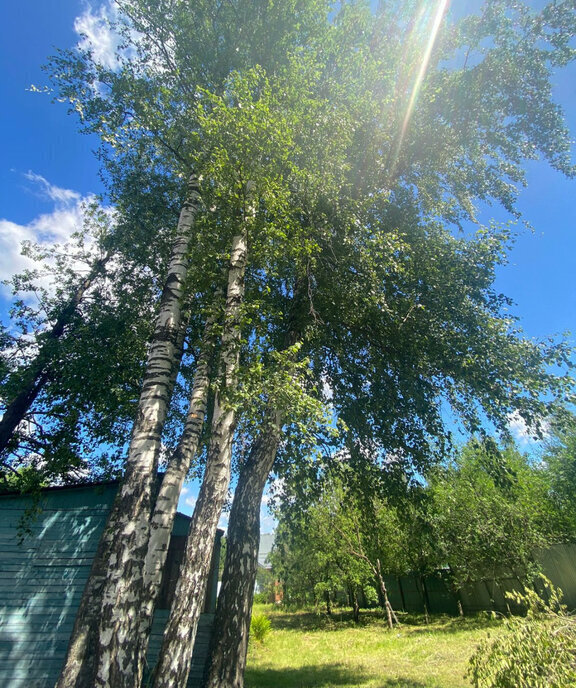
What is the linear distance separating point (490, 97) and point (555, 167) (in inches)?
102

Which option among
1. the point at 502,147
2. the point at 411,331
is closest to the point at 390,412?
the point at 411,331

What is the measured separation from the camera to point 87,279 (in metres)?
12.8

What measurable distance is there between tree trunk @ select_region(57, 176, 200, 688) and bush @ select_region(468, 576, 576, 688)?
4012 millimetres

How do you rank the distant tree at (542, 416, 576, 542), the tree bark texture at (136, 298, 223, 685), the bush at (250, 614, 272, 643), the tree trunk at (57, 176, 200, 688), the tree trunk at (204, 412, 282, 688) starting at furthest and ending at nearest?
the distant tree at (542, 416, 576, 542)
the bush at (250, 614, 272, 643)
the tree trunk at (204, 412, 282, 688)
the tree bark texture at (136, 298, 223, 685)
the tree trunk at (57, 176, 200, 688)

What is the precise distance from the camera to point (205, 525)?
4664mm

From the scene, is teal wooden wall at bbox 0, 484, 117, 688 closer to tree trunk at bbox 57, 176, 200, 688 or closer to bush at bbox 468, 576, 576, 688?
tree trunk at bbox 57, 176, 200, 688

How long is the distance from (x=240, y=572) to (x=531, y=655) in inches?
154

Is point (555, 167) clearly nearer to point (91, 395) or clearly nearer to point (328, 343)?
point (328, 343)

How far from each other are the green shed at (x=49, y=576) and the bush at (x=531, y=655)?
273 inches

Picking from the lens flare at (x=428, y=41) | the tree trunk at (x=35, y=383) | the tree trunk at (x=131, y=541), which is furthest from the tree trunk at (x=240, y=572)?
the lens flare at (x=428, y=41)

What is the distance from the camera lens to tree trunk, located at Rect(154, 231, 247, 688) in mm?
3887

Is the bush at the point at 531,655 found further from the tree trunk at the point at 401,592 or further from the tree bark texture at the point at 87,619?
the tree trunk at the point at 401,592

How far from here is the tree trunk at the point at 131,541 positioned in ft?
11.6

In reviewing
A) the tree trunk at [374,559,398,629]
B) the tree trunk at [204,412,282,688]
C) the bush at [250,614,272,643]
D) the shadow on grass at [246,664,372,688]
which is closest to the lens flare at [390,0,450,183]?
the tree trunk at [204,412,282,688]
